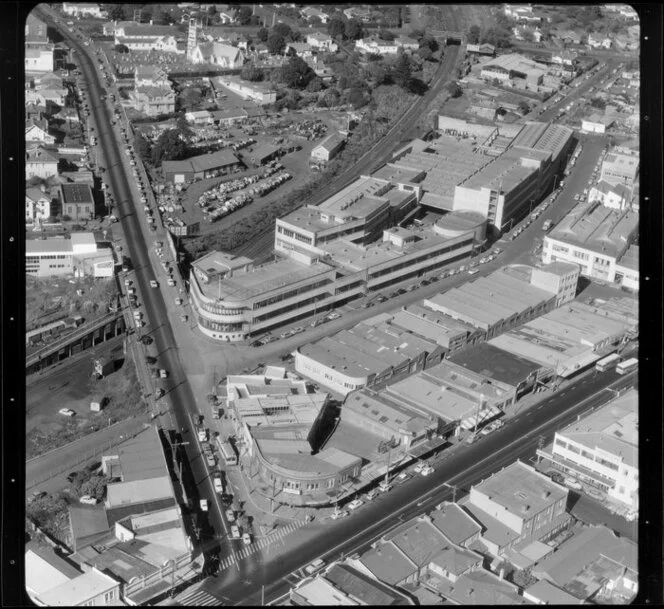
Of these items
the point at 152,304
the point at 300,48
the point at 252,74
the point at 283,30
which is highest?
the point at 283,30

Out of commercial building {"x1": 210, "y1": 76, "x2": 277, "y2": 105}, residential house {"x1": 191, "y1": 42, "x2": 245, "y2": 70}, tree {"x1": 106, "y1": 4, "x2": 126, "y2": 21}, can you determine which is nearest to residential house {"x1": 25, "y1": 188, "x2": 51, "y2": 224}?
commercial building {"x1": 210, "y1": 76, "x2": 277, "y2": 105}

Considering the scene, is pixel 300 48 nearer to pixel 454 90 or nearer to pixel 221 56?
pixel 221 56

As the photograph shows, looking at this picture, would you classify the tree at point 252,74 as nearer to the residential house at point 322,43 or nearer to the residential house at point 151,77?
the residential house at point 151,77

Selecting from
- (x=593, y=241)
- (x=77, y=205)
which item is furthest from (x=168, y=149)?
(x=593, y=241)

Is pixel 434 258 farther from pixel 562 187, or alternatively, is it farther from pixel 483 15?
pixel 483 15

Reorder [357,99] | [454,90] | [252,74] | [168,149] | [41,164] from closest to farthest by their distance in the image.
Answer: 1. [41,164]
2. [168,149]
3. [357,99]
4. [454,90]
5. [252,74]

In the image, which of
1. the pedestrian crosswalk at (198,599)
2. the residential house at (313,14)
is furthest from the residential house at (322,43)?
the pedestrian crosswalk at (198,599)

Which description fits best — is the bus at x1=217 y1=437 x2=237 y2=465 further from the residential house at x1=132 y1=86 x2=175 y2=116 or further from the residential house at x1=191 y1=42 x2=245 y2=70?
the residential house at x1=191 y1=42 x2=245 y2=70
